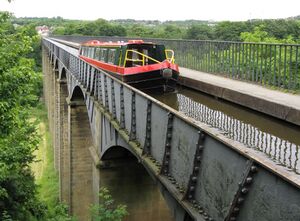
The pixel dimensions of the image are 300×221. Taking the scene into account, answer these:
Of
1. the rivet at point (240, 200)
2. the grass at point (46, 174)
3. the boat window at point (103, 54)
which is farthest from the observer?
the grass at point (46, 174)

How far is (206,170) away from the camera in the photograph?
4664 mm

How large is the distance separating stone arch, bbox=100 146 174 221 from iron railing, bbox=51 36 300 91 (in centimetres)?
409

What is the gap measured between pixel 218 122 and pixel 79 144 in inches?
631

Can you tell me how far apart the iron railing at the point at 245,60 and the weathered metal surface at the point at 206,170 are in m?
4.28

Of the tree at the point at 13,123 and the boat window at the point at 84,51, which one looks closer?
the tree at the point at 13,123

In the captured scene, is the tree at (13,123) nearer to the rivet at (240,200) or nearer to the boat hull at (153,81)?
the boat hull at (153,81)

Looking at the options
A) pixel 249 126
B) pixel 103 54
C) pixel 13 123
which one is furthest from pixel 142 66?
pixel 249 126

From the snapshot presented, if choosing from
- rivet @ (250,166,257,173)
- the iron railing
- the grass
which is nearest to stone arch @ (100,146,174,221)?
the iron railing

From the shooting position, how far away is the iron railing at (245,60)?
10.2 metres

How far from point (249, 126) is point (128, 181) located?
6.09 metres

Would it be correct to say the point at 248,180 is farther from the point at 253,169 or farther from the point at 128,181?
the point at 128,181

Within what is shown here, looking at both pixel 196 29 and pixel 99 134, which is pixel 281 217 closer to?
pixel 99 134

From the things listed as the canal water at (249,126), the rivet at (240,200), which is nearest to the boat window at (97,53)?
the canal water at (249,126)

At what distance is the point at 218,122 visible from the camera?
7305 mm
